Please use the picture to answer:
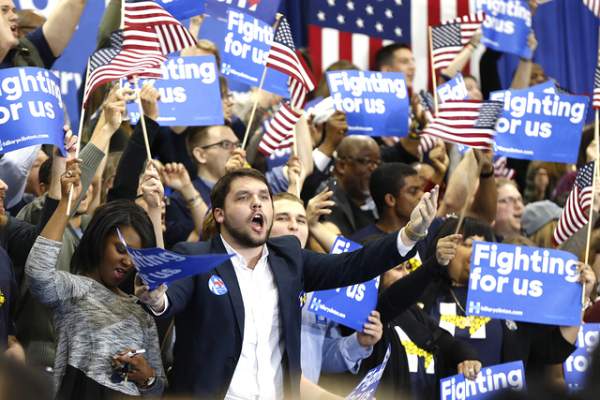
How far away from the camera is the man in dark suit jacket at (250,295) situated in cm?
512

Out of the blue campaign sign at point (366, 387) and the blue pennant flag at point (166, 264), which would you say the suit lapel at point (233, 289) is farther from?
the blue campaign sign at point (366, 387)

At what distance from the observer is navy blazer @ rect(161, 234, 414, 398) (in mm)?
5098

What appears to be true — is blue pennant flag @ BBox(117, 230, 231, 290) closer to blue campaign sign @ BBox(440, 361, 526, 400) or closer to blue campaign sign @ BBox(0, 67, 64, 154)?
blue campaign sign @ BBox(0, 67, 64, 154)

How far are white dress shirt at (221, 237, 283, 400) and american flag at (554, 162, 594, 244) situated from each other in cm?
274

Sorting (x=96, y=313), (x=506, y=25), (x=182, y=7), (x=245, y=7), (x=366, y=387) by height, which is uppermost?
(x=182, y=7)

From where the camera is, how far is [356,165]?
8.07 m

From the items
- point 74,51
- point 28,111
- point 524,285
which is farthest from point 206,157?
point 524,285

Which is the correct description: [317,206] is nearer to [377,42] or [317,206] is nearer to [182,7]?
[182,7]

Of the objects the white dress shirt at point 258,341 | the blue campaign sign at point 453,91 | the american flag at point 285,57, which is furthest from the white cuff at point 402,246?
the blue campaign sign at point 453,91

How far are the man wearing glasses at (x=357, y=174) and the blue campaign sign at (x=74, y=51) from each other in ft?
6.09

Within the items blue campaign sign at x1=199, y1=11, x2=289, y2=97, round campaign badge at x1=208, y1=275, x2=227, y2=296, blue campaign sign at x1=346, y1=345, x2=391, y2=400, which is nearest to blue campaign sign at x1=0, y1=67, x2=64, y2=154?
round campaign badge at x1=208, y1=275, x2=227, y2=296

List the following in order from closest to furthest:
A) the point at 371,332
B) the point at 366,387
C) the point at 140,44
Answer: the point at 366,387 < the point at 371,332 < the point at 140,44

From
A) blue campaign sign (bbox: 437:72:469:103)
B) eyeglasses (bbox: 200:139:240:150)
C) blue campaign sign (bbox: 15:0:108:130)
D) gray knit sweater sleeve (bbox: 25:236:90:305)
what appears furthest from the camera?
blue campaign sign (bbox: 15:0:108:130)

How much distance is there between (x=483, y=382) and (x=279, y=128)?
210 centimetres
